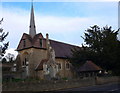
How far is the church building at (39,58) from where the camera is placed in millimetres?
43094

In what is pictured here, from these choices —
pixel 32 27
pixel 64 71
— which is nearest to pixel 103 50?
pixel 64 71

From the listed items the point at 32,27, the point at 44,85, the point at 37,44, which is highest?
the point at 32,27

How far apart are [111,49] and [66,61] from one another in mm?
13046

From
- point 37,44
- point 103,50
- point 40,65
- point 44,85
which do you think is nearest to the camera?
point 44,85

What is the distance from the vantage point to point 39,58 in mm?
45719

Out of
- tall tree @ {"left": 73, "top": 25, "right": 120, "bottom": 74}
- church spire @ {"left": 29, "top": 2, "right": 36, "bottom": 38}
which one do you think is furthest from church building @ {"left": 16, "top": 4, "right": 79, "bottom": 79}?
tall tree @ {"left": 73, "top": 25, "right": 120, "bottom": 74}

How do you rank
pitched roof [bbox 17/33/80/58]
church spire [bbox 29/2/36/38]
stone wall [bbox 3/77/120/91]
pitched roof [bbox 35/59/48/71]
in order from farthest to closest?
church spire [bbox 29/2/36/38]
pitched roof [bbox 17/33/80/58]
pitched roof [bbox 35/59/48/71]
stone wall [bbox 3/77/120/91]

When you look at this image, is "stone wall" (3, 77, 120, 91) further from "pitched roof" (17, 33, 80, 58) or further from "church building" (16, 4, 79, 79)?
"pitched roof" (17, 33, 80, 58)

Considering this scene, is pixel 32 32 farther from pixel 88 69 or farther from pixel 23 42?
pixel 88 69

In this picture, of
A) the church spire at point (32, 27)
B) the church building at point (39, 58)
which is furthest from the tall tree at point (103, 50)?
the church spire at point (32, 27)

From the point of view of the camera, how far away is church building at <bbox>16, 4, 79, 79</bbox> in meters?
43.1

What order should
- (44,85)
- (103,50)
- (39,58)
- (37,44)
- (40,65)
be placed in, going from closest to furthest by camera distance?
(44,85)
(103,50)
(40,65)
(37,44)
(39,58)

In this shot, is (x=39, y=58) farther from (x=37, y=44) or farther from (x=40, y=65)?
(x=37, y=44)

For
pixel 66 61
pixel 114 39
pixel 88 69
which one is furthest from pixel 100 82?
pixel 66 61
